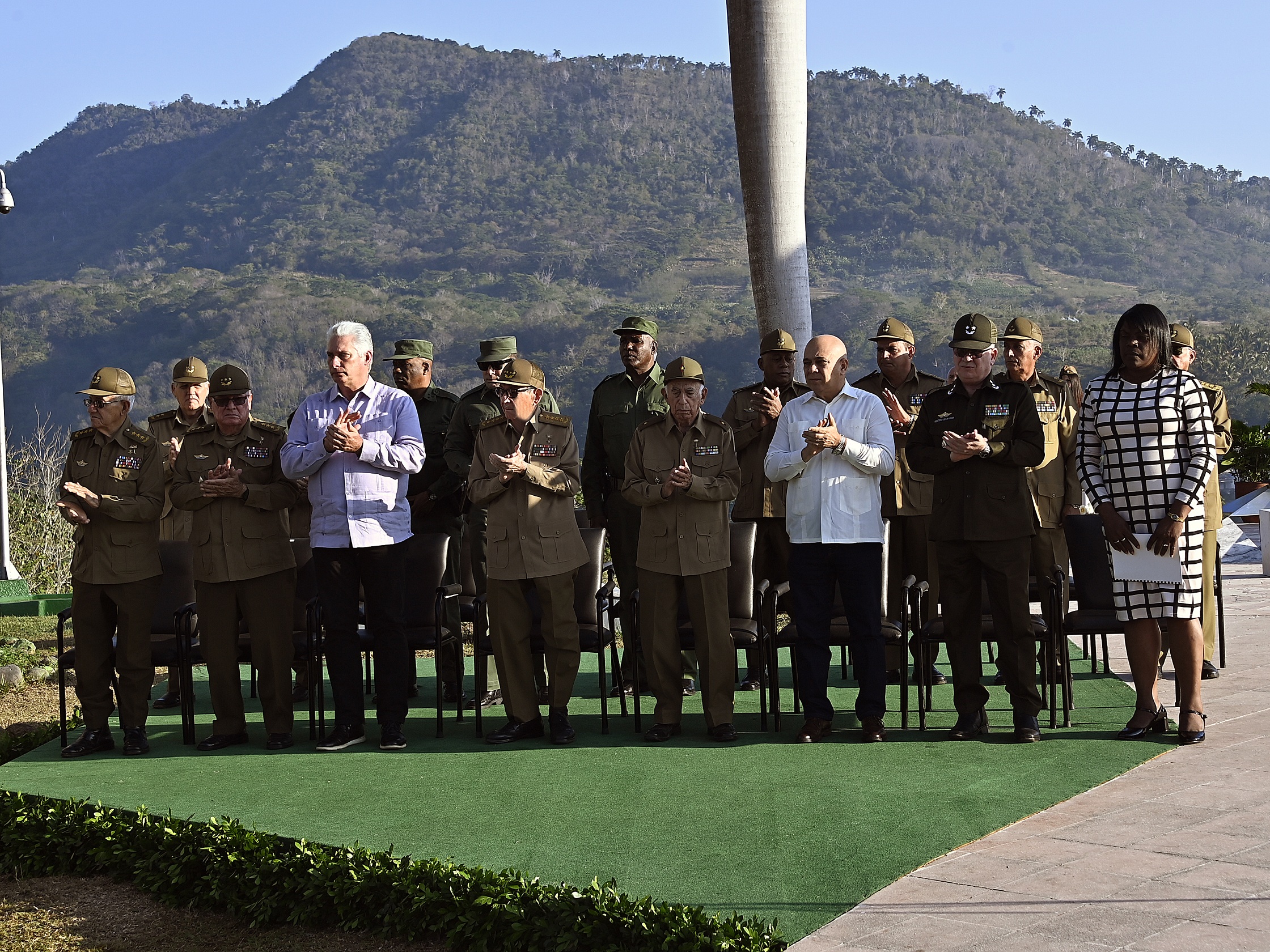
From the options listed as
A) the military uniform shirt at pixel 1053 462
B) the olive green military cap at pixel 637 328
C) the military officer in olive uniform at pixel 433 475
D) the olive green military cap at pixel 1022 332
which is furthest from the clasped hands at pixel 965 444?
the military officer in olive uniform at pixel 433 475

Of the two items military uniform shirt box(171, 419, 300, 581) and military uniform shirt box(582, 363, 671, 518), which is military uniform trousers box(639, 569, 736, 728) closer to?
military uniform shirt box(582, 363, 671, 518)

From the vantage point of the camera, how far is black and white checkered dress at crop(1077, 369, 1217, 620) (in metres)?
5.59

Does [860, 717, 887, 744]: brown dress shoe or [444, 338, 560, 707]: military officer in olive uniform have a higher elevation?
[444, 338, 560, 707]: military officer in olive uniform

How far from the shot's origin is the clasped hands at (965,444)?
563 centimetres

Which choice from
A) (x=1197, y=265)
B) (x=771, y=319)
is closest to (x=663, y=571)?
(x=771, y=319)

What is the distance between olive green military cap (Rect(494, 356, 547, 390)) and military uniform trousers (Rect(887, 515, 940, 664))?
204 centimetres

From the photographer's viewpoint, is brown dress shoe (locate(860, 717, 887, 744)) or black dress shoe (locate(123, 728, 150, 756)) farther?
black dress shoe (locate(123, 728, 150, 756))

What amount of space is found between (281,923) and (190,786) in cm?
133

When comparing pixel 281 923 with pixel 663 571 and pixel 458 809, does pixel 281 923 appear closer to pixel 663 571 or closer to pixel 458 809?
pixel 458 809

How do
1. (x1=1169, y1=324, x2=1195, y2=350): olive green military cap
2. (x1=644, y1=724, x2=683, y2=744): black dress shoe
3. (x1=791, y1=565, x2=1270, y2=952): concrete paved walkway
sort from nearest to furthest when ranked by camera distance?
(x1=791, y1=565, x2=1270, y2=952): concrete paved walkway → (x1=644, y1=724, x2=683, y2=744): black dress shoe → (x1=1169, y1=324, x2=1195, y2=350): olive green military cap

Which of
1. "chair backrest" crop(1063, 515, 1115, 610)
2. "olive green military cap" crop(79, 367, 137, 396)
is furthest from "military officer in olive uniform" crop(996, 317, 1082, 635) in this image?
"olive green military cap" crop(79, 367, 137, 396)

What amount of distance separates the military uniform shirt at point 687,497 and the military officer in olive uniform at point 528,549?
0.33 m

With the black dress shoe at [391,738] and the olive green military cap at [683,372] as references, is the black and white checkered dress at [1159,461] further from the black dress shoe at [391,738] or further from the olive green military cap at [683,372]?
the black dress shoe at [391,738]

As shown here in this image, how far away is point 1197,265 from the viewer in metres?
96.1
